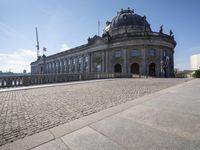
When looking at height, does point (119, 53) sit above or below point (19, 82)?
above

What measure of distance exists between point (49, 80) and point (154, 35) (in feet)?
123

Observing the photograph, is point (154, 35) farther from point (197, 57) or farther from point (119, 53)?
point (197, 57)

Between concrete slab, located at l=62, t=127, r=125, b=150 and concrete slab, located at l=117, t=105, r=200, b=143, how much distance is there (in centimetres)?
133

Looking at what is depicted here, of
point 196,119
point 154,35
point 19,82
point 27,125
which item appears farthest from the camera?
point 154,35

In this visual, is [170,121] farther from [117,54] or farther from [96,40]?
[96,40]

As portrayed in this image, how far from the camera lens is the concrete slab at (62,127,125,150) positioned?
2.47m

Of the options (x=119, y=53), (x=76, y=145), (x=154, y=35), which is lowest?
(x=76, y=145)

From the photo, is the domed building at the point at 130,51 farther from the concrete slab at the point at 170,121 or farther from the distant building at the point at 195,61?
the distant building at the point at 195,61

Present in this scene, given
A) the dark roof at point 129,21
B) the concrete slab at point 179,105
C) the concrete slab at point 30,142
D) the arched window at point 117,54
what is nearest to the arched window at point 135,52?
the arched window at point 117,54

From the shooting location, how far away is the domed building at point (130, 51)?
1671 inches

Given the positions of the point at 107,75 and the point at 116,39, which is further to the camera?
the point at 116,39

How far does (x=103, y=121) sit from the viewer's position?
372cm

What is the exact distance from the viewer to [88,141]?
106 inches

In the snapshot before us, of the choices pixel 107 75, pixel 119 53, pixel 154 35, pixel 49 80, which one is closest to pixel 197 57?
pixel 154 35
